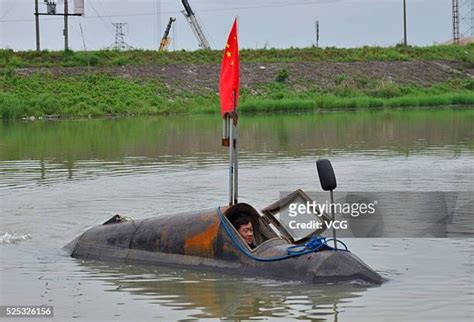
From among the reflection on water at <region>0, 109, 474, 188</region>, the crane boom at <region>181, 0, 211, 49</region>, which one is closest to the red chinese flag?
the reflection on water at <region>0, 109, 474, 188</region>

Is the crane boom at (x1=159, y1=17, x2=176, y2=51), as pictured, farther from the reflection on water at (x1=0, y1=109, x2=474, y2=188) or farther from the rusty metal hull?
the rusty metal hull

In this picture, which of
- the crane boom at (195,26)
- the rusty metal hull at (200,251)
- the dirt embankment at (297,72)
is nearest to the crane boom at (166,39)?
the crane boom at (195,26)

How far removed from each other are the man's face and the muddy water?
51cm

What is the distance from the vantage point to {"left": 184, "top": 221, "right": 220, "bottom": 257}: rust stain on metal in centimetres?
1245

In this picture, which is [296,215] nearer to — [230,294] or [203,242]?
[203,242]

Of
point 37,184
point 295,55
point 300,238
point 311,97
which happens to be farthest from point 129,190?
point 295,55

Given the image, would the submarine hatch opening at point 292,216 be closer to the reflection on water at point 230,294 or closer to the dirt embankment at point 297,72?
the reflection on water at point 230,294

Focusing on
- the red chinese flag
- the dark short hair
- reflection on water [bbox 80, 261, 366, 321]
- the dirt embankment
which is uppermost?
the dirt embankment

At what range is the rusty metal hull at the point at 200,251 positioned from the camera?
1150 cm

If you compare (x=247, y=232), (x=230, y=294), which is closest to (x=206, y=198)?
(x=247, y=232)

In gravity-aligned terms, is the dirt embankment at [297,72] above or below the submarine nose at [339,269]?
above

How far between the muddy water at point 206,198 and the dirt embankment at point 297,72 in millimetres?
19482

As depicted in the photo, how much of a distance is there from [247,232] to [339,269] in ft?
4.57

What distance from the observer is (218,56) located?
71500mm
